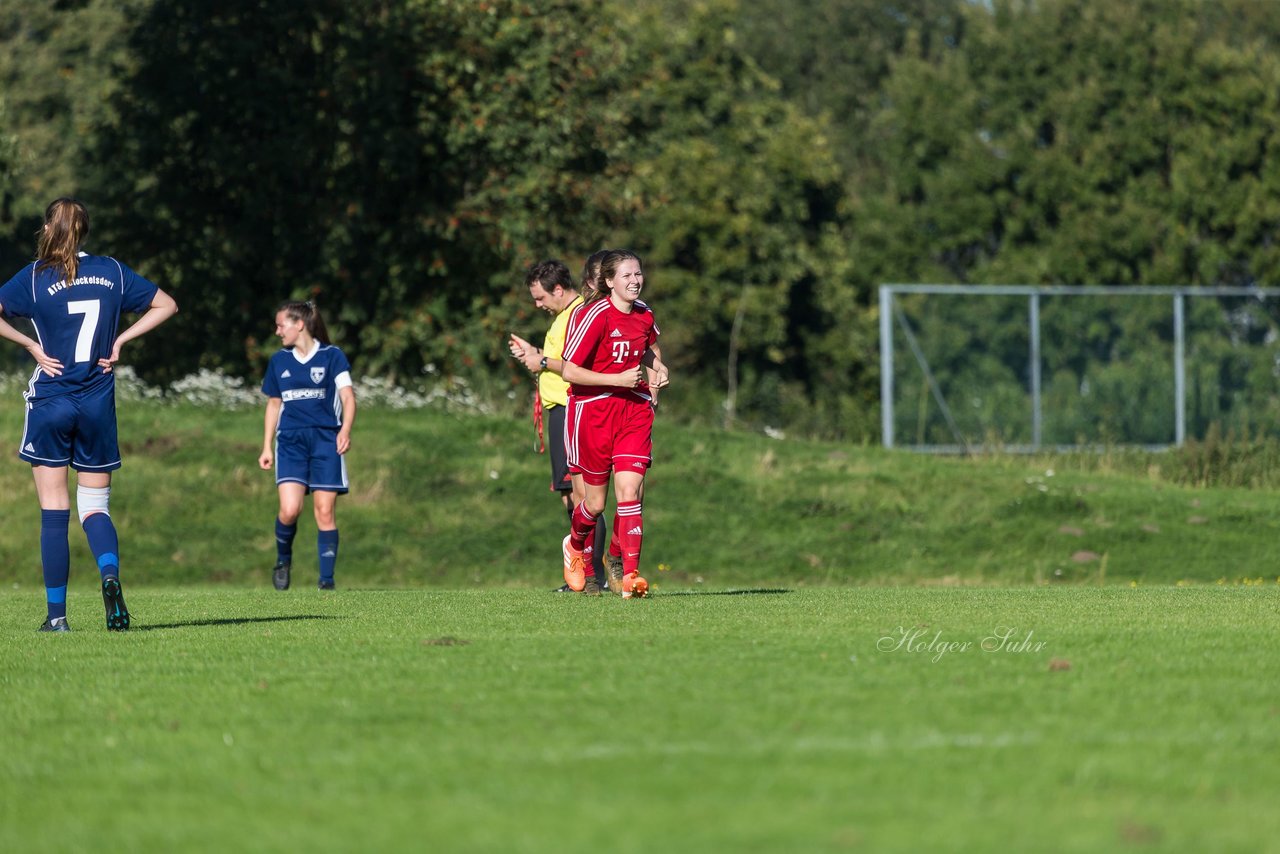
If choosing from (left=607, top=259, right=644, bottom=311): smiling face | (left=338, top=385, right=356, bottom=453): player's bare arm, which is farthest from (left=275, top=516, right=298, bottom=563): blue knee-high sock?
(left=607, top=259, right=644, bottom=311): smiling face

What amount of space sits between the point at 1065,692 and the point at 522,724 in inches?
76.1

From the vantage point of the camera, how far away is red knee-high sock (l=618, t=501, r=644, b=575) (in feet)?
37.7

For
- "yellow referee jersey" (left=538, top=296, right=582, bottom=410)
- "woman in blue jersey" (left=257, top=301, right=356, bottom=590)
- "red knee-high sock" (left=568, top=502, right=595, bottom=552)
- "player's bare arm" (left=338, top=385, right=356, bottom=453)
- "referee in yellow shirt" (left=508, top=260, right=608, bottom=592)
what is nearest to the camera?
"red knee-high sock" (left=568, top=502, right=595, bottom=552)

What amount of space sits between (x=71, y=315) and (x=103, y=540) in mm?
1163

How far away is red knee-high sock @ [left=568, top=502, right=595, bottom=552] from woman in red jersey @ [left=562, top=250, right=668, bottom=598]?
45 centimetres

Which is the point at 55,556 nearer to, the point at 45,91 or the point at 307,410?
the point at 307,410

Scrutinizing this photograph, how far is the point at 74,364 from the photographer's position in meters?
9.80

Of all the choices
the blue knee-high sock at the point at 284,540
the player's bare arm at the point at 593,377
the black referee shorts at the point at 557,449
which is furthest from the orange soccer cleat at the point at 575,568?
the blue knee-high sock at the point at 284,540

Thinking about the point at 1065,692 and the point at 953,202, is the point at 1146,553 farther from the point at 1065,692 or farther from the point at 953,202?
the point at 953,202

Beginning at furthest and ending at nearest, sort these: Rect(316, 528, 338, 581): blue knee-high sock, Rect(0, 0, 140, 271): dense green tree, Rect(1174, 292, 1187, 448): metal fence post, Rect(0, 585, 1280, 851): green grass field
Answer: Rect(0, 0, 140, 271): dense green tree
Rect(1174, 292, 1187, 448): metal fence post
Rect(316, 528, 338, 581): blue knee-high sock
Rect(0, 585, 1280, 851): green grass field

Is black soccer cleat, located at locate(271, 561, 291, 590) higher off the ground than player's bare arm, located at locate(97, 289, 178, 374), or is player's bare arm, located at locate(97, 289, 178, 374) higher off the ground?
player's bare arm, located at locate(97, 289, 178, 374)

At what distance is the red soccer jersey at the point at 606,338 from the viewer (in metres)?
11.4

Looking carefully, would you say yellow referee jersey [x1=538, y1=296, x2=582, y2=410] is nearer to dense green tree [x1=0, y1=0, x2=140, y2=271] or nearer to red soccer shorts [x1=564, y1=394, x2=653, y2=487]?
red soccer shorts [x1=564, y1=394, x2=653, y2=487]

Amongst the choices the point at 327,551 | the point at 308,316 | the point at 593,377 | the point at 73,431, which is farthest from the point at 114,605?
the point at 327,551
